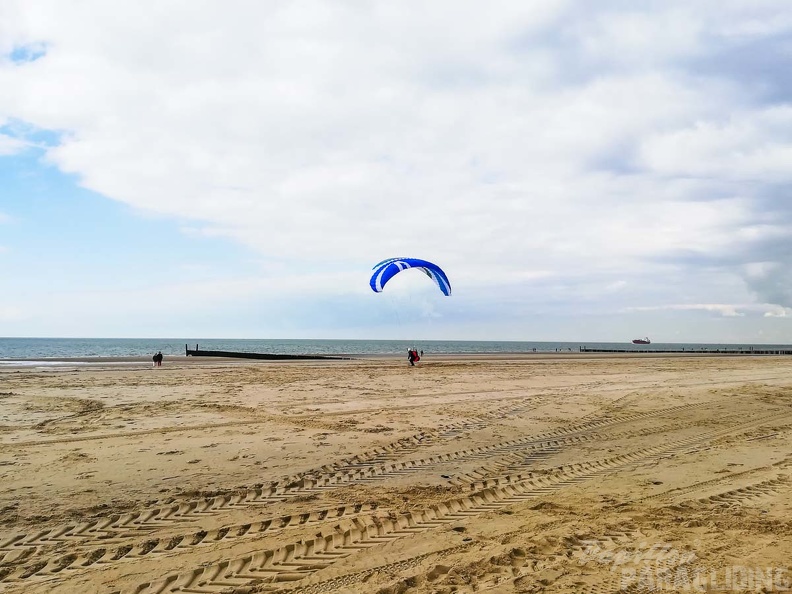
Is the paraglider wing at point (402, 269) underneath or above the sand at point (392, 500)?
above

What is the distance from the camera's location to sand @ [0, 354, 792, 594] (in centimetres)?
412

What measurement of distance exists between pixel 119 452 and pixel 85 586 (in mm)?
4488

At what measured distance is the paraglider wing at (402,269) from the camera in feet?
88.3

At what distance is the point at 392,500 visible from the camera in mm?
5945

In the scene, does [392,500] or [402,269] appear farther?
[402,269]

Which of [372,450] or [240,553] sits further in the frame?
[372,450]

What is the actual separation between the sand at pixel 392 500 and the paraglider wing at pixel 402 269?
→ 1496cm

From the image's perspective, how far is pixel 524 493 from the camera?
6.23m

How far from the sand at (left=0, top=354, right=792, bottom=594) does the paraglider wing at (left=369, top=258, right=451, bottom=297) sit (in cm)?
1496

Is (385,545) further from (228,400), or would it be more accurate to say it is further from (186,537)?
(228,400)

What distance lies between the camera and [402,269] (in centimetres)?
2802

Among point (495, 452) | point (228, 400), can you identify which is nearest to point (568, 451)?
point (495, 452)

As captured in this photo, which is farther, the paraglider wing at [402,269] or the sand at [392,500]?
the paraglider wing at [402,269]

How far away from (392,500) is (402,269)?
73.5 feet
